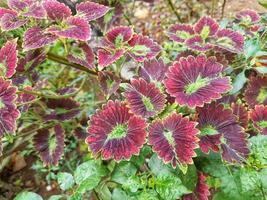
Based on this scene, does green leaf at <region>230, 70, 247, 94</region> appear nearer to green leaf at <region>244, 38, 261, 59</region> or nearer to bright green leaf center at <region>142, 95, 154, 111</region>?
green leaf at <region>244, 38, 261, 59</region>

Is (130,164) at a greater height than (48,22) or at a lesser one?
lesser

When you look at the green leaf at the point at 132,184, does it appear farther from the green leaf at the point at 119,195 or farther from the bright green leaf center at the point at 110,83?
the bright green leaf center at the point at 110,83

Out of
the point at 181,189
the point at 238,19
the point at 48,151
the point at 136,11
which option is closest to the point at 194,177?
the point at 181,189

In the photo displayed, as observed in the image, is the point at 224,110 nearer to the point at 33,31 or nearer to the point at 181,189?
the point at 181,189

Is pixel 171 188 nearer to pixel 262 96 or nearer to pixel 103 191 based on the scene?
pixel 103 191

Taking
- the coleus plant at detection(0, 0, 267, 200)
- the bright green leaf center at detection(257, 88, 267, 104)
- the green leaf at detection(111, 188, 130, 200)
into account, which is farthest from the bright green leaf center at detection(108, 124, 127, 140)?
the bright green leaf center at detection(257, 88, 267, 104)

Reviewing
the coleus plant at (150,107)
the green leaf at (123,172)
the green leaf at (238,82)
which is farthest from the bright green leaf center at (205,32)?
the green leaf at (123,172)
